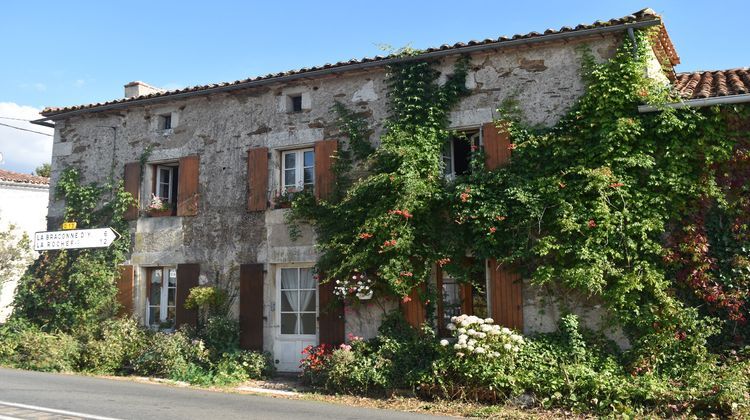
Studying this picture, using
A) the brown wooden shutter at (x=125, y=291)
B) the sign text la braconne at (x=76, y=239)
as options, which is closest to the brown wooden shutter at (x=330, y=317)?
→ the brown wooden shutter at (x=125, y=291)

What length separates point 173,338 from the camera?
1074 centimetres

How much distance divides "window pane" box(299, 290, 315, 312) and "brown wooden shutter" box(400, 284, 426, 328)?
6.10 feet

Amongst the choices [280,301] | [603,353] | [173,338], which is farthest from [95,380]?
[603,353]

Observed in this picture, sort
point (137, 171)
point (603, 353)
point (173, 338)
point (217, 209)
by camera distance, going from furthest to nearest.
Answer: point (137, 171)
point (217, 209)
point (173, 338)
point (603, 353)

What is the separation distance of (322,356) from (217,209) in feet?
11.9

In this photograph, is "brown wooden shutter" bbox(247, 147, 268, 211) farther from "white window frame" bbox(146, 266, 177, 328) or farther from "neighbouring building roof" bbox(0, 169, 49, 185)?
"neighbouring building roof" bbox(0, 169, 49, 185)

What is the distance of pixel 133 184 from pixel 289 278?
3.92 meters

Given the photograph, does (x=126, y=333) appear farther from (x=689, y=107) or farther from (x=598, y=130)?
(x=689, y=107)

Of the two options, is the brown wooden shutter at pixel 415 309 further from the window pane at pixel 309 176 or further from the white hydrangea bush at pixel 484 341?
the window pane at pixel 309 176

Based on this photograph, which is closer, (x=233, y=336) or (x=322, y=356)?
(x=322, y=356)

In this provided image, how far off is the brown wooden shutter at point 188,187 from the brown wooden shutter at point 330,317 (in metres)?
3.15

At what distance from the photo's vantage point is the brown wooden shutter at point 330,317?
10.1 m

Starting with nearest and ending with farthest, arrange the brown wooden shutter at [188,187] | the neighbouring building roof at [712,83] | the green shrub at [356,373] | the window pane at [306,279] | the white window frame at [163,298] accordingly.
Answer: the neighbouring building roof at [712,83] → the green shrub at [356,373] → the window pane at [306,279] → the brown wooden shutter at [188,187] → the white window frame at [163,298]

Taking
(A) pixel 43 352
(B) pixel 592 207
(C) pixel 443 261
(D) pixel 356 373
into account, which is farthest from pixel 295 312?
(B) pixel 592 207
